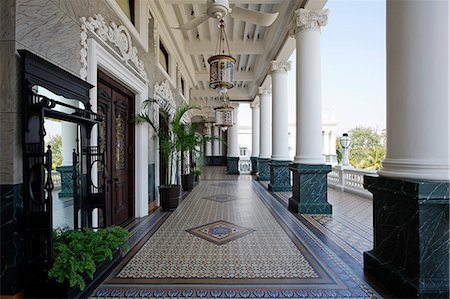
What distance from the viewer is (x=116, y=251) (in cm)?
277

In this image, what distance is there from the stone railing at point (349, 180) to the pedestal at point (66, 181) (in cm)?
636

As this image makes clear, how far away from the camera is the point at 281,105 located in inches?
307

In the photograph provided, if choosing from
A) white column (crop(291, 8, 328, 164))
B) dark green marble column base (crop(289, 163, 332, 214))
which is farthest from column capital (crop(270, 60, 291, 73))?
dark green marble column base (crop(289, 163, 332, 214))

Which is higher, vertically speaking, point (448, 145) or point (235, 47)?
point (235, 47)

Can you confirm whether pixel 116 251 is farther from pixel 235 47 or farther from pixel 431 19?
pixel 235 47

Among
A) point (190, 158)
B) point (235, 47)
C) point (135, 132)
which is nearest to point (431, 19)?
point (135, 132)

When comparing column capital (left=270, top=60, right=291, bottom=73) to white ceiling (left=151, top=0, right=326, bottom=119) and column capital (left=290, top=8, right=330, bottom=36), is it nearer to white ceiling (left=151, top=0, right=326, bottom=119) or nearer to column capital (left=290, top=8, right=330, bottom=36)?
white ceiling (left=151, top=0, right=326, bottom=119)

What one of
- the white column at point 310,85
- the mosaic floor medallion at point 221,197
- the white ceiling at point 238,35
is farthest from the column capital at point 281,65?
the mosaic floor medallion at point 221,197

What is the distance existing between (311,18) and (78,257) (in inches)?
216

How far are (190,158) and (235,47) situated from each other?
4.39m

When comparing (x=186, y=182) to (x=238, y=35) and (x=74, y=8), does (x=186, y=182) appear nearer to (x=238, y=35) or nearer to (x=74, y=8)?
(x=238, y=35)

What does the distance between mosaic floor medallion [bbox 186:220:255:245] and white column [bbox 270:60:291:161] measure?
13.6 ft

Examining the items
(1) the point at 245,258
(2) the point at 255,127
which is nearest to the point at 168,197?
(1) the point at 245,258

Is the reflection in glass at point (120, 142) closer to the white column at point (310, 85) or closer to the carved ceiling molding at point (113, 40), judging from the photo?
the carved ceiling molding at point (113, 40)
